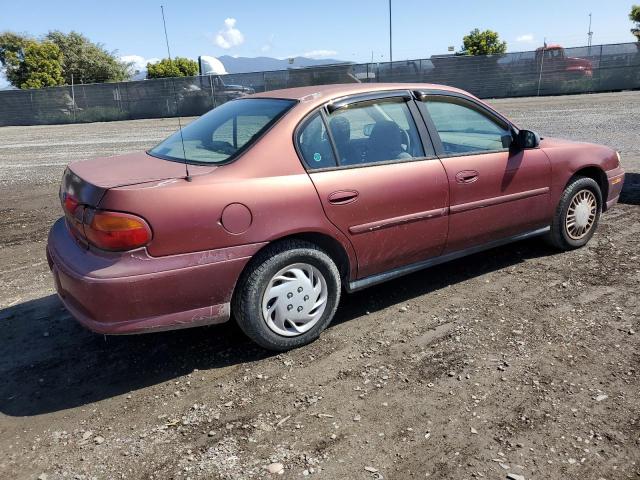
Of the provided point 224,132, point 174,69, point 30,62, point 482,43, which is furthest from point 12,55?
point 224,132

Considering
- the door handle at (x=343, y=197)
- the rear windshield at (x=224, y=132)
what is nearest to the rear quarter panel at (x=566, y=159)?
the door handle at (x=343, y=197)

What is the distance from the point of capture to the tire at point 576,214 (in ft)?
15.9

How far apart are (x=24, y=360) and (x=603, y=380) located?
360cm

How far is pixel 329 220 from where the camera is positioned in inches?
137

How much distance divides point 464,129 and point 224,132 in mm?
1938

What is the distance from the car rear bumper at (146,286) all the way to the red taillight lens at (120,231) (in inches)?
2.0

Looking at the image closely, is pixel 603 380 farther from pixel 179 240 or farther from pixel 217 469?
pixel 179 240

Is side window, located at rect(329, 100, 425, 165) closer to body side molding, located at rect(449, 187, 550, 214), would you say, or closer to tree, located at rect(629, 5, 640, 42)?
body side molding, located at rect(449, 187, 550, 214)

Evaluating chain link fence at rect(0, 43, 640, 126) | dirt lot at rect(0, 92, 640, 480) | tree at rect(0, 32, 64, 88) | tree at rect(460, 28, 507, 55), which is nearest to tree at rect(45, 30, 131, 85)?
tree at rect(0, 32, 64, 88)

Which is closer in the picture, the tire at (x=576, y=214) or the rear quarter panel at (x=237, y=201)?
the rear quarter panel at (x=237, y=201)

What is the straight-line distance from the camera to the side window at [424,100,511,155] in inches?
163

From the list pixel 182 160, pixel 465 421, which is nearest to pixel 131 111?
pixel 182 160

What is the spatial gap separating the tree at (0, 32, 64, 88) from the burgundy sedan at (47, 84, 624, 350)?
3747 centimetres

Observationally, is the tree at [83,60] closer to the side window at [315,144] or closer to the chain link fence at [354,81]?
the chain link fence at [354,81]
